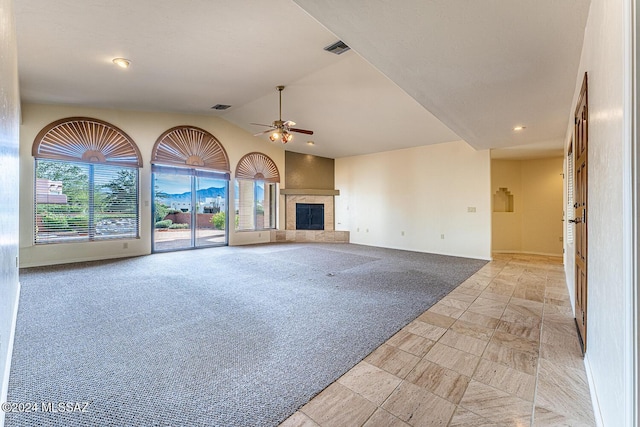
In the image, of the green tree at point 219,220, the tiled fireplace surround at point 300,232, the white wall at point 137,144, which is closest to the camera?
the white wall at point 137,144

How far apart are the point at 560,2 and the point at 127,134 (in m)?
7.14

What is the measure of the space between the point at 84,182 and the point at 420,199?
7642 millimetres

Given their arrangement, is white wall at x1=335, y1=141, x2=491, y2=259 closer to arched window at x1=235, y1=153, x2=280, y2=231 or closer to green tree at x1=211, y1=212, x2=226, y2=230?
arched window at x1=235, y1=153, x2=280, y2=231

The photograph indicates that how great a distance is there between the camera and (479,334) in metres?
2.46

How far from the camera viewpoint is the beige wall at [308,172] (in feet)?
29.4

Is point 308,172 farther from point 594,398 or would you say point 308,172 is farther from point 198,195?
point 594,398

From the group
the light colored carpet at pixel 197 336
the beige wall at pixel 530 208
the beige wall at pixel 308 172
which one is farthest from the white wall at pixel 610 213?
the beige wall at pixel 308 172

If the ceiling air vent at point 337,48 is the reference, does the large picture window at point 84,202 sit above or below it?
below

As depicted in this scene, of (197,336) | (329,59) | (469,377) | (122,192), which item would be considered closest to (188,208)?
(122,192)

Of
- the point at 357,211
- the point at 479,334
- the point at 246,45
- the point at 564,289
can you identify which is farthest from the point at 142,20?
the point at 357,211

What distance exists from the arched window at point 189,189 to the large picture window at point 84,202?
1.77 feet

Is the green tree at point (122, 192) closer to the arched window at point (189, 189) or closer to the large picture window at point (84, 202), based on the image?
the large picture window at point (84, 202)

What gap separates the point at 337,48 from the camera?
3684mm

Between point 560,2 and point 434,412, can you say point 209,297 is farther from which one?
point 560,2
